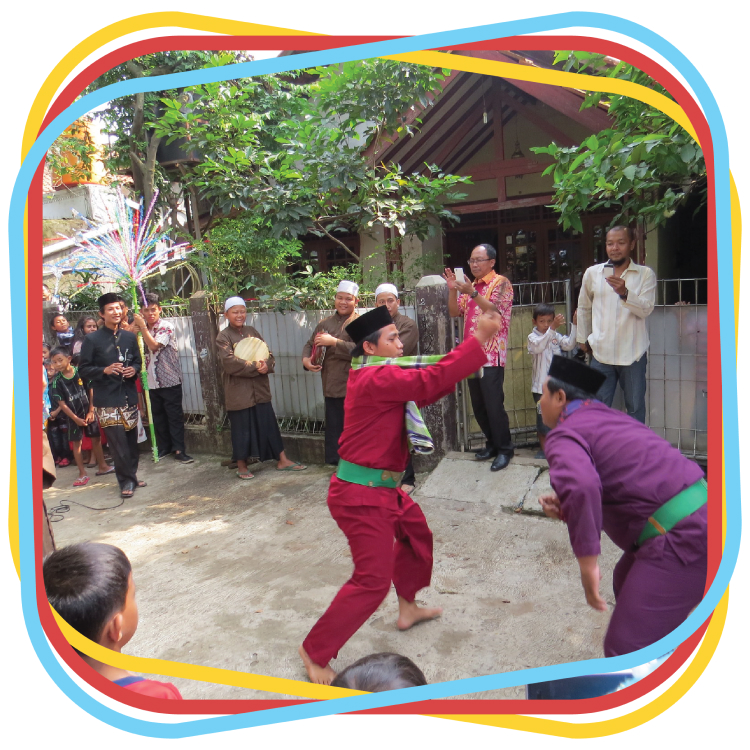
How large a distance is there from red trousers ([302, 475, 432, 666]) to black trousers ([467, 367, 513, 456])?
7.00ft

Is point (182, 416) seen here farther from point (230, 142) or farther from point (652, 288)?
point (652, 288)

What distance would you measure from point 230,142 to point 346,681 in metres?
5.81

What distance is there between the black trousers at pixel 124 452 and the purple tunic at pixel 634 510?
4.69 meters

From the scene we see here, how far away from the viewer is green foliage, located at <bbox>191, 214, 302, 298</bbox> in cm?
638

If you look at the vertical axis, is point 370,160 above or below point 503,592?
above

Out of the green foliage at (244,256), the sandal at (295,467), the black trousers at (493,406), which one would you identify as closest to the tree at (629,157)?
the black trousers at (493,406)

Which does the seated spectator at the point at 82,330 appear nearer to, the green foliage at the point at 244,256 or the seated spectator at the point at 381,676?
the green foliage at the point at 244,256

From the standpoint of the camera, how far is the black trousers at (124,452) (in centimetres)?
551

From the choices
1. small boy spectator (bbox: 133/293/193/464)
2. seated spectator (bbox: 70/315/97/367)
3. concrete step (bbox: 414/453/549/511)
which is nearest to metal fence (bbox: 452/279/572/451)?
concrete step (bbox: 414/453/549/511)

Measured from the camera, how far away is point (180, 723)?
1368 millimetres

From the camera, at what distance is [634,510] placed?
196 cm

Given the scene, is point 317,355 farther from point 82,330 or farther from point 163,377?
point 82,330

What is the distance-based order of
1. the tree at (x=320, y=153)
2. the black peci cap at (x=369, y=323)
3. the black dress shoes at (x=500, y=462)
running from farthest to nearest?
the tree at (x=320, y=153)
the black dress shoes at (x=500, y=462)
the black peci cap at (x=369, y=323)
